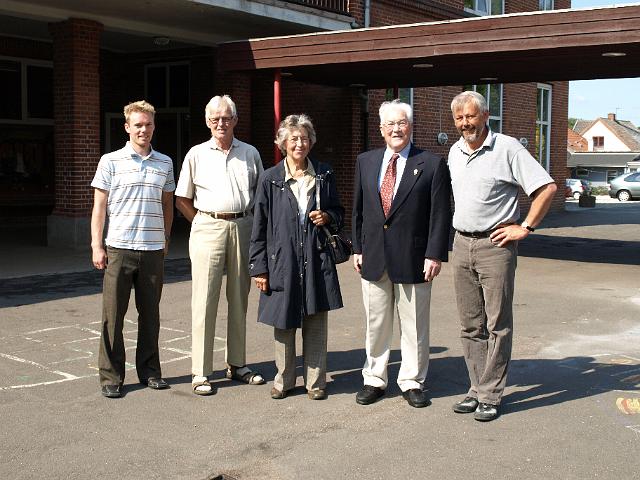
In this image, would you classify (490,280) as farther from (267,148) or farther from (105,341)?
(267,148)

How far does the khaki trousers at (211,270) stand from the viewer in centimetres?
584

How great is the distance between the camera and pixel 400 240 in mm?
5414

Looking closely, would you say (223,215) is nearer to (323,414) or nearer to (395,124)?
(395,124)

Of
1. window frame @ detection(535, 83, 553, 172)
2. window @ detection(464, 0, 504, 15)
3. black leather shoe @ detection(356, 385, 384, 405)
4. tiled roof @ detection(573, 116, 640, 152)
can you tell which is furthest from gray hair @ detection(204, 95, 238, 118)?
tiled roof @ detection(573, 116, 640, 152)

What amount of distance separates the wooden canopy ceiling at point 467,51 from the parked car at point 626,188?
91.8 feet

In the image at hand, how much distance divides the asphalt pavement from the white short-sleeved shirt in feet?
4.37

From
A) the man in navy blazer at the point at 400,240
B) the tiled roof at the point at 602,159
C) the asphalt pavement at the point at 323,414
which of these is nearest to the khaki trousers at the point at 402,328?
the man in navy blazer at the point at 400,240

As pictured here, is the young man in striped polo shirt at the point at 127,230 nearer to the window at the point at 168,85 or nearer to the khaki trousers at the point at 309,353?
the khaki trousers at the point at 309,353

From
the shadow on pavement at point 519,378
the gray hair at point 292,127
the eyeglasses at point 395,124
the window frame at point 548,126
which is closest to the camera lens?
the eyeglasses at point 395,124

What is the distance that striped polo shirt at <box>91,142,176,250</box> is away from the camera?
5.68 metres

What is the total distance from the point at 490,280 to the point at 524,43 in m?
7.05

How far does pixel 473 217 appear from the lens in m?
5.22

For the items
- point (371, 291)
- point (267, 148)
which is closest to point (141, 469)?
point (371, 291)

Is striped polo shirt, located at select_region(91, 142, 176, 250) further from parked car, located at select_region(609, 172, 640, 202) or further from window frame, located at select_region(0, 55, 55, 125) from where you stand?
parked car, located at select_region(609, 172, 640, 202)
